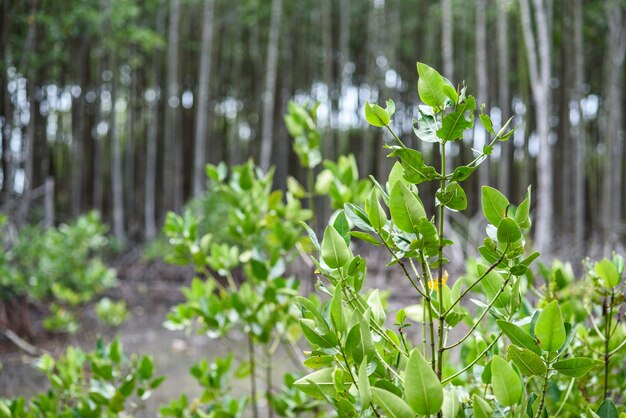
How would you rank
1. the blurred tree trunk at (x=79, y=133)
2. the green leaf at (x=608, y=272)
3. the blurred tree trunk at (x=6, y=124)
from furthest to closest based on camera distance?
the blurred tree trunk at (x=79, y=133) < the blurred tree trunk at (x=6, y=124) < the green leaf at (x=608, y=272)

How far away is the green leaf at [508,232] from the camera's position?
2.10 ft

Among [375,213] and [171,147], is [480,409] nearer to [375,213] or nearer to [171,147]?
[375,213]

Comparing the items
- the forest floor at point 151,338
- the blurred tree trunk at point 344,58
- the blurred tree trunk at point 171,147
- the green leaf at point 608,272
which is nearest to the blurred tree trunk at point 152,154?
the blurred tree trunk at point 171,147

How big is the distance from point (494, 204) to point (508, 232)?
1.8 inches

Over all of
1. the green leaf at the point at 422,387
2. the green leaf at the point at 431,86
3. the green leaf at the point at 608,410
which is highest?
the green leaf at the point at 431,86

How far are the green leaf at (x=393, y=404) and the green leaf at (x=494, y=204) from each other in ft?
0.80

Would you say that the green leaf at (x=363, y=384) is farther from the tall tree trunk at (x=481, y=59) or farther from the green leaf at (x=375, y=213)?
the tall tree trunk at (x=481, y=59)

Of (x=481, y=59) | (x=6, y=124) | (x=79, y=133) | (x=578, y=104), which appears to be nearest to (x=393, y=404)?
(x=6, y=124)

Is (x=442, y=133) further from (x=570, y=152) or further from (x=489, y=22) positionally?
(x=489, y=22)

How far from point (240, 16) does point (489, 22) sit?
543 centimetres

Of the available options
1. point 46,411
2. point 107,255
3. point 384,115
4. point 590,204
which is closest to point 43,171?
point 107,255

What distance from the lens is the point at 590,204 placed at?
13398 mm

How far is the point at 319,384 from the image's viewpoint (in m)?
0.74

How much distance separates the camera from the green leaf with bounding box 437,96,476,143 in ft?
2.14
